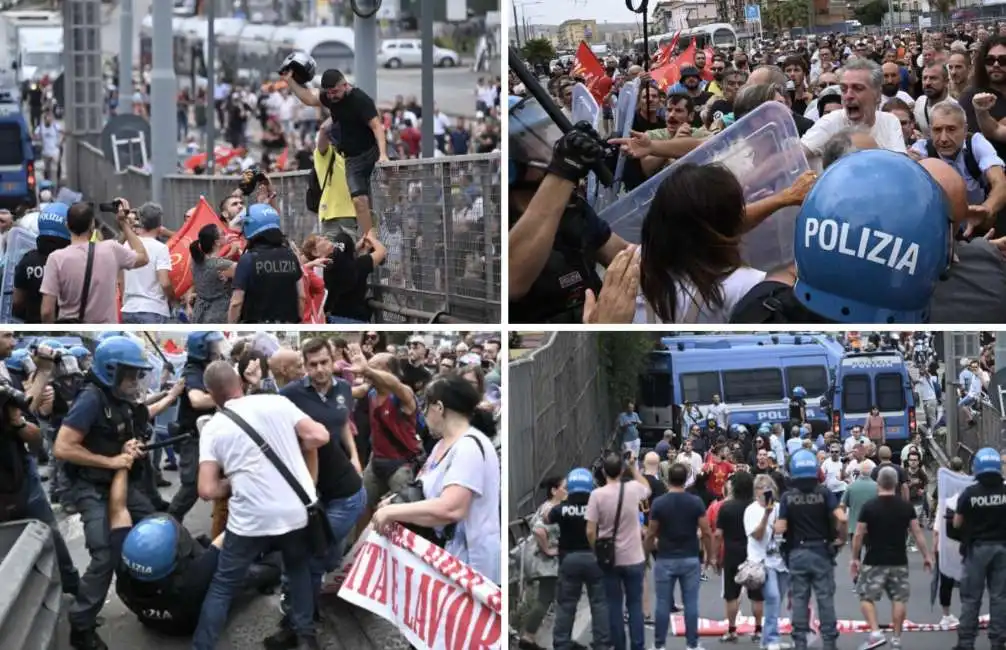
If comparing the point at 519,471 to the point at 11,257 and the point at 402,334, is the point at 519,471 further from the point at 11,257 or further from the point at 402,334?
the point at 11,257

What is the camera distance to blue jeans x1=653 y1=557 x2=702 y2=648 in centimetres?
594

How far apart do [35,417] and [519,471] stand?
2.05 meters

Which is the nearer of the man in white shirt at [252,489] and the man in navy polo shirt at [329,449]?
the man in white shirt at [252,489]

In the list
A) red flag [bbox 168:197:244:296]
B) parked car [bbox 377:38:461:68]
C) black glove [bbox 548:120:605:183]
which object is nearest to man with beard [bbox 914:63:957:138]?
black glove [bbox 548:120:605:183]

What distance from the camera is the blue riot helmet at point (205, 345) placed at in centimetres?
677

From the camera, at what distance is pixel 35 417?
6609 millimetres

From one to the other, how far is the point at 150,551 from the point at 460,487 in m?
1.27

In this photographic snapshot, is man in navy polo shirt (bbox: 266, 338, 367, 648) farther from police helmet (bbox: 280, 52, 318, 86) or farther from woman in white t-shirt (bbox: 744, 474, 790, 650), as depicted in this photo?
police helmet (bbox: 280, 52, 318, 86)

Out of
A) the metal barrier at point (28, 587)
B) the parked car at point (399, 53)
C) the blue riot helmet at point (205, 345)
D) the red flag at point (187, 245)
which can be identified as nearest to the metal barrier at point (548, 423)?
the blue riot helmet at point (205, 345)

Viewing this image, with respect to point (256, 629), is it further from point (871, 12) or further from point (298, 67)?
point (871, 12)

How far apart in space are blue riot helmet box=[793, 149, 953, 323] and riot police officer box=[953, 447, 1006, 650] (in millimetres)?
1636

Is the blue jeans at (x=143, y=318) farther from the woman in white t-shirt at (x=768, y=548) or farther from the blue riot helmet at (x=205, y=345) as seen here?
the woman in white t-shirt at (x=768, y=548)

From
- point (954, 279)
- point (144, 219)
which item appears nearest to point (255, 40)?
point (144, 219)

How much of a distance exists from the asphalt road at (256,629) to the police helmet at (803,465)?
1.76 metres
